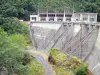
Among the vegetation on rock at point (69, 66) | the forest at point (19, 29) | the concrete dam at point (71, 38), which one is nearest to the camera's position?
the forest at point (19, 29)

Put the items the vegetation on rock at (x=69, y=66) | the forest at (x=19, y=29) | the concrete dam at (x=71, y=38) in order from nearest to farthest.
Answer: the forest at (x=19, y=29) < the vegetation on rock at (x=69, y=66) < the concrete dam at (x=71, y=38)

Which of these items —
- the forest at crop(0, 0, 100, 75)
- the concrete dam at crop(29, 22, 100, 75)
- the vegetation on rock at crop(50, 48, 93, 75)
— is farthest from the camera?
the concrete dam at crop(29, 22, 100, 75)

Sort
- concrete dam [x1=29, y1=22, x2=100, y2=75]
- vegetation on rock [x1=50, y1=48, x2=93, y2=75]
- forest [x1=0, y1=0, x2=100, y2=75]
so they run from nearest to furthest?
forest [x1=0, y1=0, x2=100, y2=75], vegetation on rock [x1=50, y1=48, x2=93, y2=75], concrete dam [x1=29, y1=22, x2=100, y2=75]

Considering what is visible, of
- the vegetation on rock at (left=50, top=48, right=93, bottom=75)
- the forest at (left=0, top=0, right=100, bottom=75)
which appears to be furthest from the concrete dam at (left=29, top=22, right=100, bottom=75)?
the forest at (left=0, top=0, right=100, bottom=75)

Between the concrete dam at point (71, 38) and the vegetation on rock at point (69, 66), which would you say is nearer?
the vegetation on rock at point (69, 66)

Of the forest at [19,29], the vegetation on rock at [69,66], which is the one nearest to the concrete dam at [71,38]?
the vegetation on rock at [69,66]

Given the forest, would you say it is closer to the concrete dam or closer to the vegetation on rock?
the vegetation on rock

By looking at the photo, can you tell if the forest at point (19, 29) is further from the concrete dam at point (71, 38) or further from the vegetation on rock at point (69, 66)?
the concrete dam at point (71, 38)

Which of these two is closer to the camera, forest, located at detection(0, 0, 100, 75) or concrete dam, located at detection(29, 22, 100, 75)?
forest, located at detection(0, 0, 100, 75)

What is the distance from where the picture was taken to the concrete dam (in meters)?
41.2

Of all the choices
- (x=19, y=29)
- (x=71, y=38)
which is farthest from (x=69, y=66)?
(x=19, y=29)

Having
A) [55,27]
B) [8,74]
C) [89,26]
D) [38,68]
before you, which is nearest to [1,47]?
[8,74]

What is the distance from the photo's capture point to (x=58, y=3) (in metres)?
80.5

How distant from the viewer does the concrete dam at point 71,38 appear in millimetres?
41250
